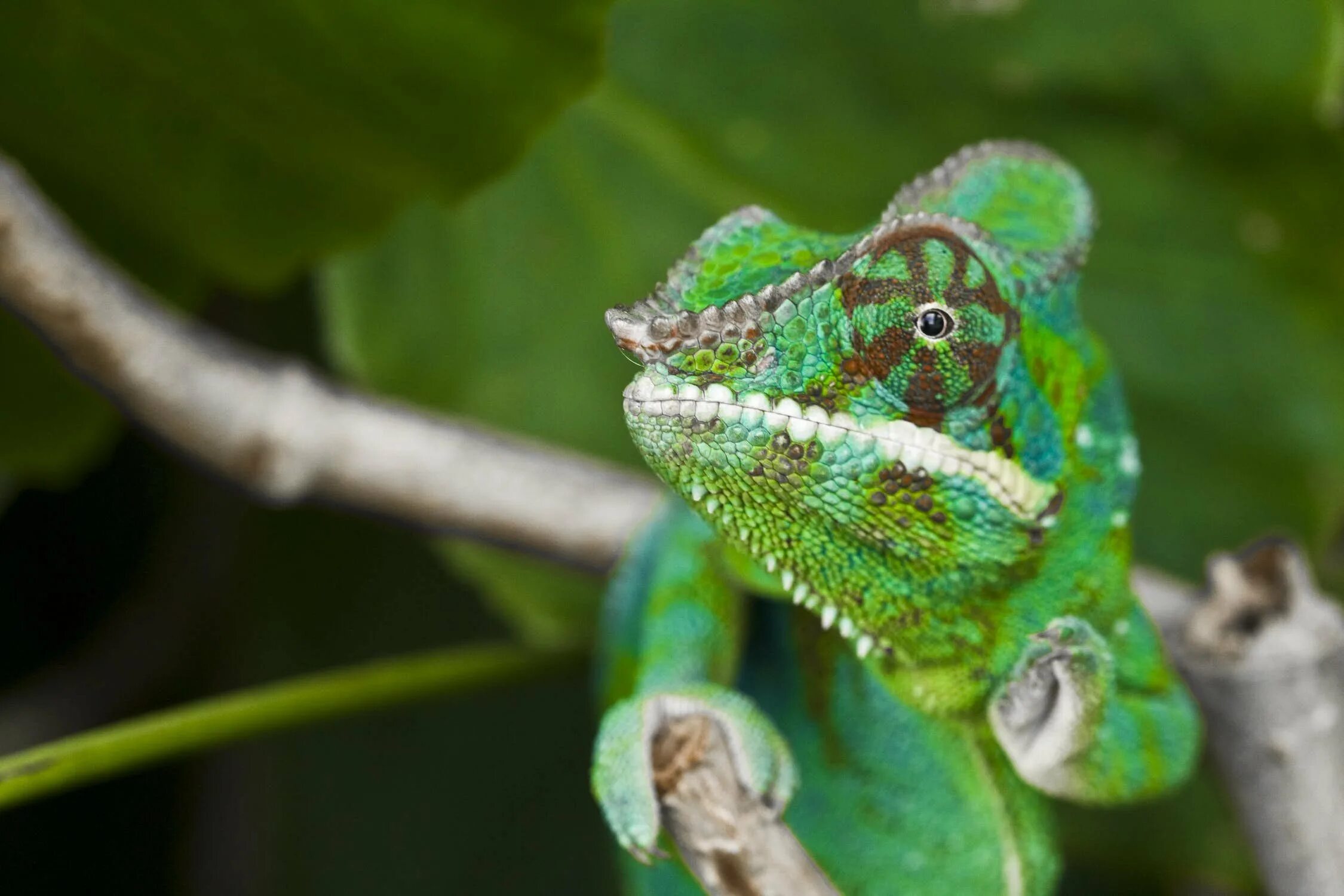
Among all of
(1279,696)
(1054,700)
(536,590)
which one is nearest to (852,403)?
(1054,700)

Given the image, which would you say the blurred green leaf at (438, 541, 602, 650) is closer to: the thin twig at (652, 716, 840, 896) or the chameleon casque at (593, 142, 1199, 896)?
the chameleon casque at (593, 142, 1199, 896)

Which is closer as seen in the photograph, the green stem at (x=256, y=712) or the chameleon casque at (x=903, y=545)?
the chameleon casque at (x=903, y=545)

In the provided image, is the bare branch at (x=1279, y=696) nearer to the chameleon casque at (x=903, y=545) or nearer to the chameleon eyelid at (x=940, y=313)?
the chameleon casque at (x=903, y=545)

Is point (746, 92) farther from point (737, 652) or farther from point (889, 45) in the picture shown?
point (737, 652)

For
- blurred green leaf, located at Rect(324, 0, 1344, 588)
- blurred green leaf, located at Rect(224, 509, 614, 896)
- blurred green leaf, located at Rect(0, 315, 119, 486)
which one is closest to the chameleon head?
blurred green leaf, located at Rect(324, 0, 1344, 588)

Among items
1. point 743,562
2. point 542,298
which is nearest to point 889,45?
point 542,298

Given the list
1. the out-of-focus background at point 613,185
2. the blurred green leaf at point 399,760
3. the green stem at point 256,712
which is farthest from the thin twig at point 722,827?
the blurred green leaf at point 399,760

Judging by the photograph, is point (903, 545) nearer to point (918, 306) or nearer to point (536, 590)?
point (918, 306)
